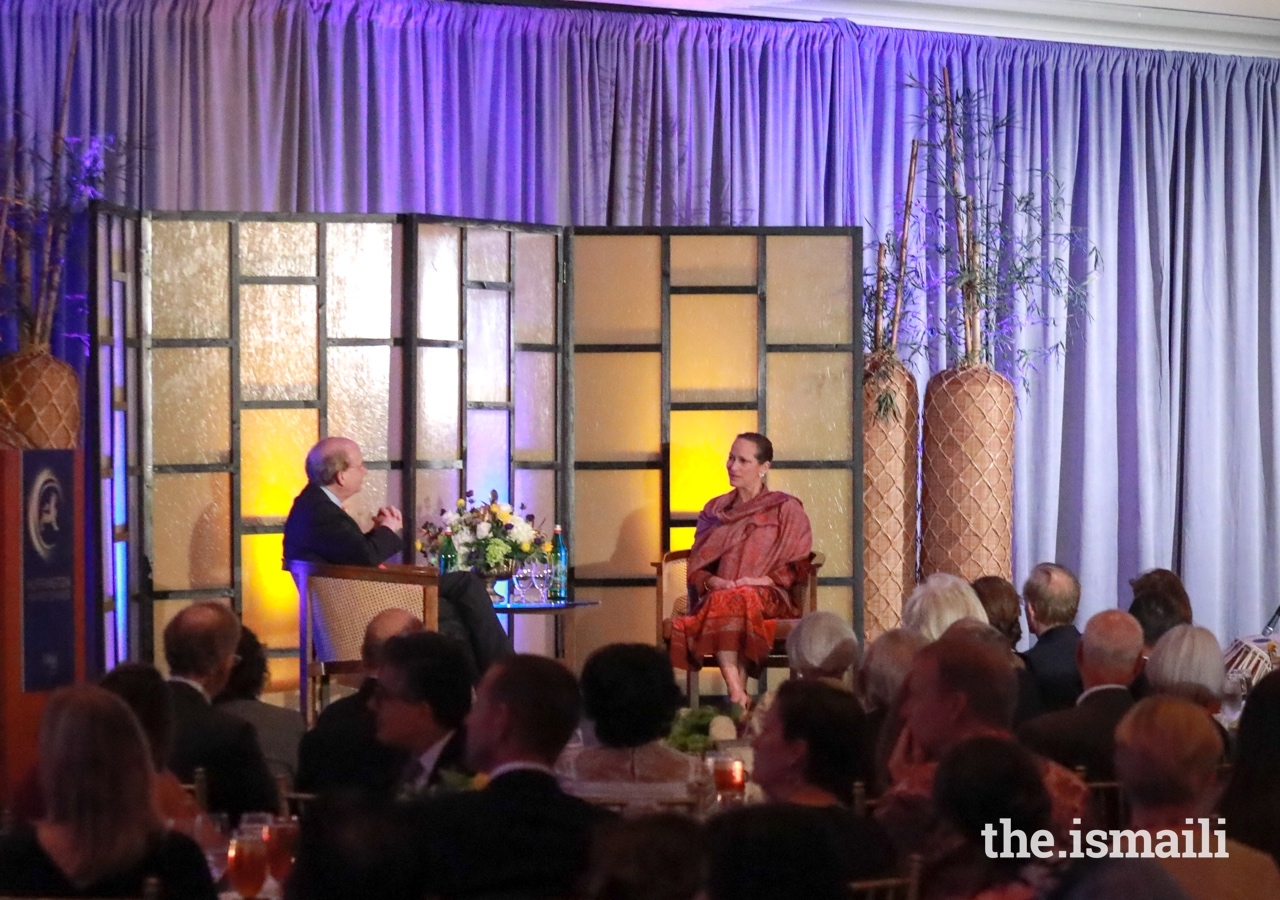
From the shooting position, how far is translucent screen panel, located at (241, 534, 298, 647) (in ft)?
24.9

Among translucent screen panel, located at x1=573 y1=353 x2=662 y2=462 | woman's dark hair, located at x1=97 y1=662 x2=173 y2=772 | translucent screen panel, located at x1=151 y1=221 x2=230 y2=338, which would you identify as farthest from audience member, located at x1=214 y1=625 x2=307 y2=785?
translucent screen panel, located at x1=573 y1=353 x2=662 y2=462

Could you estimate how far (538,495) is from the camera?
26.9 feet

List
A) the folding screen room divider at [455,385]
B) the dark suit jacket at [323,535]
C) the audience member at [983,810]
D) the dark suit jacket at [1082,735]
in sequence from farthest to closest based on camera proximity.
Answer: the folding screen room divider at [455,385]
the dark suit jacket at [323,535]
the dark suit jacket at [1082,735]
the audience member at [983,810]

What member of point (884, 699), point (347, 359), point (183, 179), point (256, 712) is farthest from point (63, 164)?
point (884, 699)

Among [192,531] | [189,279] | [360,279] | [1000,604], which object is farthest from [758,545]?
[189,279]

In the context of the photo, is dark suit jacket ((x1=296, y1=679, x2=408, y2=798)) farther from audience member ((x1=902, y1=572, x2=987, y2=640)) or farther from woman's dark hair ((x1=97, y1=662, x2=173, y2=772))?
audience member ((x1=902, y1=572, x2=987, y2=640))

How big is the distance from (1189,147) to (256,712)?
775cm

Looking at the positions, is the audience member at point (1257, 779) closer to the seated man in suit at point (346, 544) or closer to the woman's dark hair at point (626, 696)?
the woman's dark hair at point (626, 696)

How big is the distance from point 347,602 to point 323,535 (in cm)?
33

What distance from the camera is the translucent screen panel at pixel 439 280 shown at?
Answer: 25.3 feet

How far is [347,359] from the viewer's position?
25.3ft

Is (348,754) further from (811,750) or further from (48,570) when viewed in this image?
(48,570)

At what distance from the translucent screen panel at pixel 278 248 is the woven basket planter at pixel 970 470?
3.29 meters

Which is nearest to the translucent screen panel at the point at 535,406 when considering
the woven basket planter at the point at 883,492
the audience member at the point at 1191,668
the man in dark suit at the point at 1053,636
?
the woven basket planter at the point at 883,492
